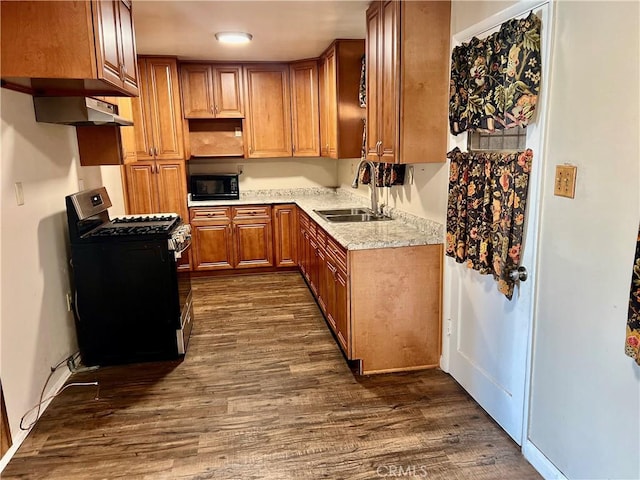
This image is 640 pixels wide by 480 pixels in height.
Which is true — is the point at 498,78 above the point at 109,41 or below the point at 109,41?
below

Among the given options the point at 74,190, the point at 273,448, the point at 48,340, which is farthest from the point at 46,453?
the point at 74,190

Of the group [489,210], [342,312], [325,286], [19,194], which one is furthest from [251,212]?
[489,210]

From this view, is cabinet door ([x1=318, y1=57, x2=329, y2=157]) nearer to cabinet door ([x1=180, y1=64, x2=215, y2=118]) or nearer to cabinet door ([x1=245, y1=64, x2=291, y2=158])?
cabinet door ([x1=245, y1=64, x2=291, y2=158])

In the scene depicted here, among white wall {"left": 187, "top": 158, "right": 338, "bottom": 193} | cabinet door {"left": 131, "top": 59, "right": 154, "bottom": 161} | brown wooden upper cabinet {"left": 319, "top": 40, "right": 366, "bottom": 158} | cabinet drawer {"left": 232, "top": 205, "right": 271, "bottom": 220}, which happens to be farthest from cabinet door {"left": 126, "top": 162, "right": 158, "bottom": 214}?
brown wooden upper cabinet {"left": 319, "top": 40, "right": 366, "bottom": 158}

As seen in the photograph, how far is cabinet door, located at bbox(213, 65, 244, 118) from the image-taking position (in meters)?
4.86

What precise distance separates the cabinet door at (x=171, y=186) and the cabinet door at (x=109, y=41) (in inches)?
94.0

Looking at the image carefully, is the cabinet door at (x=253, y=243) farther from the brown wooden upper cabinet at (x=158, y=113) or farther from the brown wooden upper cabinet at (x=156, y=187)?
the brown wooden upper cabinet at (x=158, y=113)

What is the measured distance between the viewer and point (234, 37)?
3682 millimetres

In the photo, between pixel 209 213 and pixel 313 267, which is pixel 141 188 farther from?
pixel 313 267

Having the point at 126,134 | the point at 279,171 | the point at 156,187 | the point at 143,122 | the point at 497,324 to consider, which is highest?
the point at 143,122

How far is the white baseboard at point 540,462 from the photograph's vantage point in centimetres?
187

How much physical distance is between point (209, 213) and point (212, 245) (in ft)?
1.19

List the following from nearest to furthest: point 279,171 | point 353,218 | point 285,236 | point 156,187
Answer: point 353,218 → point 156,187 → point 285,236 → point 279,171

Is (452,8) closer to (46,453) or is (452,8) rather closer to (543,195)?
(543,195)
